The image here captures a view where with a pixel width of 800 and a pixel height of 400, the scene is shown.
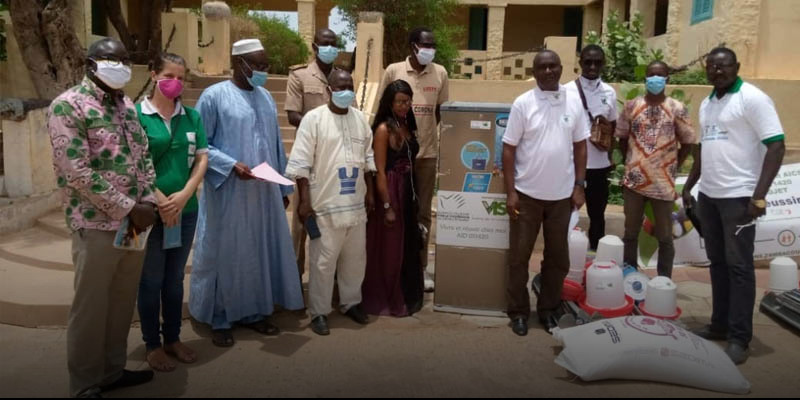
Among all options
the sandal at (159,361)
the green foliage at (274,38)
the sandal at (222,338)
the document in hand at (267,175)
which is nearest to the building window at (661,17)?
the green foliage at (274,38)

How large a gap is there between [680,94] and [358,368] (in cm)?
473

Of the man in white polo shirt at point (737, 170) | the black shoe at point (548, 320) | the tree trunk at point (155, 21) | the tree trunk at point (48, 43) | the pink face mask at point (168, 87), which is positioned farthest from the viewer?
the tree trunk at point (155, 21)

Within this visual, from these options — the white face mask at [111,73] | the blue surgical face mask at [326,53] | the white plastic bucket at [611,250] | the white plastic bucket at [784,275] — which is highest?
the blue surgical face mask at [326,53]

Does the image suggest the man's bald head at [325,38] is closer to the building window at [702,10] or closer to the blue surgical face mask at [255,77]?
the blue surgical face mask at [255,77]

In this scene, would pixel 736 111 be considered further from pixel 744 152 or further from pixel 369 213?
pixel 369 213

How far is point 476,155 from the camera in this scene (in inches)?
182

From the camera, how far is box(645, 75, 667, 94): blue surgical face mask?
480 centimetres

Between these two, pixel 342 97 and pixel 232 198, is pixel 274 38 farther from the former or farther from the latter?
pixel 232 198

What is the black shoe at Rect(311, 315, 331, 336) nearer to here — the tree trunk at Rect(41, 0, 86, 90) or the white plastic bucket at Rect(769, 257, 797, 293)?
the white plastic bucket at Rect(769, 257, 797, 293)

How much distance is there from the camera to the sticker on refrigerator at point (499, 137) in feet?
14.8

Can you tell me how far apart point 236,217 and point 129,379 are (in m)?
1.17

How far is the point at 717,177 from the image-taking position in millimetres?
3969

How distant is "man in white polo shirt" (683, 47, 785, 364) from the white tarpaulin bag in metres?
0.50

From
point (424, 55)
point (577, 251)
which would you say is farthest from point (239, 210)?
point (577, 251)
